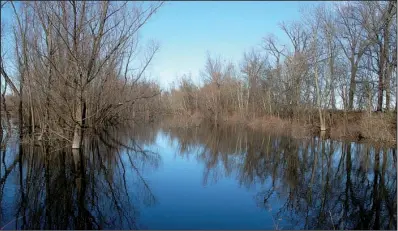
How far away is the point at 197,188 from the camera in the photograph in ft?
31.0

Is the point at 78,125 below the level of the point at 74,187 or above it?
above

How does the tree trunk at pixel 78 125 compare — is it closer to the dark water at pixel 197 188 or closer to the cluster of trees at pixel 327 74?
the dark water at pixel 197 188

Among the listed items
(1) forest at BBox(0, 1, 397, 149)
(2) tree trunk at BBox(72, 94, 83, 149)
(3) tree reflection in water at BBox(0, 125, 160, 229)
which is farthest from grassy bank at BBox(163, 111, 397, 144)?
(2) tree trunk at BBox(72, 94, 83, 149)

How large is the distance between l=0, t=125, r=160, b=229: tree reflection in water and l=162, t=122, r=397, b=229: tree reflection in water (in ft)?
9.31

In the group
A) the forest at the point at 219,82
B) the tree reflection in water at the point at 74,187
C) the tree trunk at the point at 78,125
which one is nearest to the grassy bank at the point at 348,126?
the forest at the point at 219,82

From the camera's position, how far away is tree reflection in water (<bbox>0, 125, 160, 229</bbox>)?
21.8 feet

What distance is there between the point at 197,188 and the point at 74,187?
3.67 m

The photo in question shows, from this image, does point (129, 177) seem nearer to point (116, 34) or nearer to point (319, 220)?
point (319, 220)

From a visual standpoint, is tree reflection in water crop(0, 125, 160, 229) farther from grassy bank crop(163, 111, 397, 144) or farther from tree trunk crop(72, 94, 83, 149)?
grassy bank crop(163, 111, 397, 144)

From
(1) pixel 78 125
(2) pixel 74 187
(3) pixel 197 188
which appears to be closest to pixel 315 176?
(3) pixel 197 188

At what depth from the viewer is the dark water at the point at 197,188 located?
6801 mm

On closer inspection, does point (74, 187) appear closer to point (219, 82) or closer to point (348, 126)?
point (348, 126)

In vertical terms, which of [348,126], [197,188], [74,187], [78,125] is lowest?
[197,188]

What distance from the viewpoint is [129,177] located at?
10.5 metres
